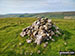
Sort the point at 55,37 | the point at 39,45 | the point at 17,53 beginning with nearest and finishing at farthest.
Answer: the point at 17,53 < the point at 39,45 < the point at 55,37

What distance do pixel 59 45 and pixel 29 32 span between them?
13409mm

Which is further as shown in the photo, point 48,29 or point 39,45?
point 48,29

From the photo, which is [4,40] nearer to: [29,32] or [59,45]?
[29,32]

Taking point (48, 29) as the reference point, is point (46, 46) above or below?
below

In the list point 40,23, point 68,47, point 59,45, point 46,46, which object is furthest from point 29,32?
point 68,47

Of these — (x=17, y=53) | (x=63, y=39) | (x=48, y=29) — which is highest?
(x=48, y=29)

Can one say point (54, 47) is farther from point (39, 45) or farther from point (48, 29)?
point (48, 29)

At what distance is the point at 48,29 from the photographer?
4084 centimetres

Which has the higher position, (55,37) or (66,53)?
(55,37)

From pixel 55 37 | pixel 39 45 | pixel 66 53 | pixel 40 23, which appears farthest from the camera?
pixel 40 23

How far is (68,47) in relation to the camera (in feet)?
108

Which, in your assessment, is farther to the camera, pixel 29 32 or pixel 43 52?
pixel 29 32

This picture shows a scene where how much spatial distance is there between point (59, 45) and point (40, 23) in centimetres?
1393

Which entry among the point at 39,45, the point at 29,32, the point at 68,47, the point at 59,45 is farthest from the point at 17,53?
the point at 68,47
